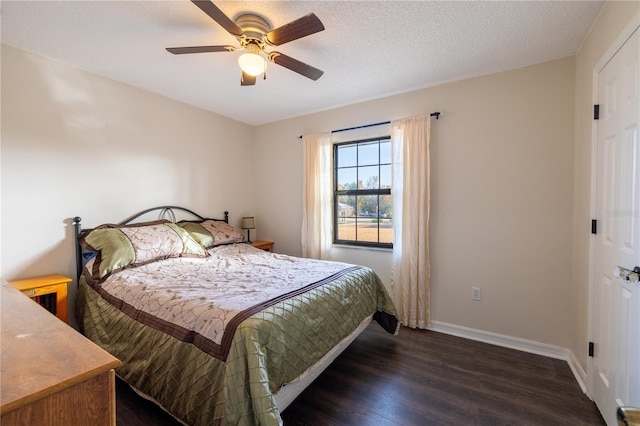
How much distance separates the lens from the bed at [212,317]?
4.46ft

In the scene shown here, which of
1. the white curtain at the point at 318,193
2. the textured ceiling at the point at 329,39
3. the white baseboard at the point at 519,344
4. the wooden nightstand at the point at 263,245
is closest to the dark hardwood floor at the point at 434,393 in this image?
the white baseboard at the point at 519,344

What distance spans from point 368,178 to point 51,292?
124 inches

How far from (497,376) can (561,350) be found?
741 millimetres

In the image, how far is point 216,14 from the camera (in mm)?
1481

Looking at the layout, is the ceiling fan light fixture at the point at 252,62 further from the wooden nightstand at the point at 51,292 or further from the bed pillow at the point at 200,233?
the wooden nightstand at the point at 51,292

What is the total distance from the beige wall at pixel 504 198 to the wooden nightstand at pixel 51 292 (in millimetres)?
3310

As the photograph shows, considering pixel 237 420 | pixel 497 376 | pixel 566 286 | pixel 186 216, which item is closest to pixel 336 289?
pixel 237 420

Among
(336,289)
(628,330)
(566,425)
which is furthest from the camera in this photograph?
(336,289)

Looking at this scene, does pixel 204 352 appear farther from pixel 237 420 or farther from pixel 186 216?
pixel 186 216

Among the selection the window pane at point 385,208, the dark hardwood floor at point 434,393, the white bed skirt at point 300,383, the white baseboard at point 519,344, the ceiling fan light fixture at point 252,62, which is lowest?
the dark hardwood floor at point 434,393

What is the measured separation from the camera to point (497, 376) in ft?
6.81

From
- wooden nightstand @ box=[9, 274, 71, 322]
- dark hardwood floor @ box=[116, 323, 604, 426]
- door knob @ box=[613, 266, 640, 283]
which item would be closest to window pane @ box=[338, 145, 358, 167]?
dark hardwood floor @ box=[116, 323, 604, 426]

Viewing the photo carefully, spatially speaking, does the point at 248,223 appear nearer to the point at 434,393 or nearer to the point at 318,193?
the point at 318,193

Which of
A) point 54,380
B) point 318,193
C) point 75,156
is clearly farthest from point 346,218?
point 54,380
